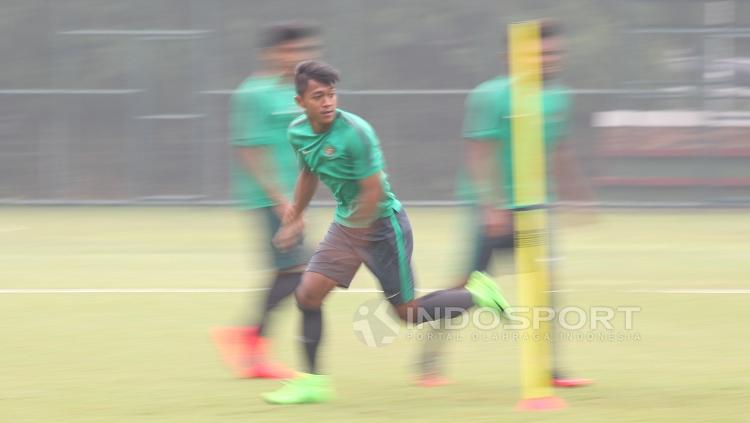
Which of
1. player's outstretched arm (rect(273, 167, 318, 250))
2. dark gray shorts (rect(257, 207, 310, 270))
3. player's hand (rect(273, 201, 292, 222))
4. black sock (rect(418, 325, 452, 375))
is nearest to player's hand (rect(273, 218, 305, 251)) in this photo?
player's outstretched arm (rect(273, 167, 318, 250))

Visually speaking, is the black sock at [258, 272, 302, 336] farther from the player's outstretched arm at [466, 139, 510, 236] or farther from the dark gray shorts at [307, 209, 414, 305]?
the player's outstretched arm at [466, 139, 510, 236]

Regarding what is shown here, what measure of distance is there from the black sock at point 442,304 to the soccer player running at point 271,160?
0.83 metres

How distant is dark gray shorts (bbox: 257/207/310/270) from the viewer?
7.04 meters

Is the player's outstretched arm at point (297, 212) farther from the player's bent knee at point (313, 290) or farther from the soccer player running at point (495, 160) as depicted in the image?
the soccer player running at point (495, 160)

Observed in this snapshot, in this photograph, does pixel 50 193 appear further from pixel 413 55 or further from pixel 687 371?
pixel 687 371

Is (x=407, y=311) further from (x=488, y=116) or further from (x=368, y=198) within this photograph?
(x=488, y=116)

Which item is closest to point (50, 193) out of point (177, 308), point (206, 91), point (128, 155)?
point (128, 155)

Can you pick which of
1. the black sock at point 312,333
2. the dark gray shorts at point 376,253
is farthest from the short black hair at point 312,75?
the black sock at point 312,333

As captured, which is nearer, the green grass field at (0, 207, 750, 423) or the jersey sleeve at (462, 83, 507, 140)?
the green grass field at (0, 207, 750, 423)

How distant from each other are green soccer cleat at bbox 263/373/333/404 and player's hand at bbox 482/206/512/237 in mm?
1138

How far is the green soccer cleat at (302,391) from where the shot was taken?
20.5 feet

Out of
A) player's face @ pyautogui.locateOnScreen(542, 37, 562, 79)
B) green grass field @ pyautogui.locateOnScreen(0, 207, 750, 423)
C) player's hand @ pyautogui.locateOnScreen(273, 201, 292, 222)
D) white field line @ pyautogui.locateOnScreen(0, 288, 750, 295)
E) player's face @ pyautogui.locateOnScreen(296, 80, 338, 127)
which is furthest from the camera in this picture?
white field line @ pyautogui.locateOnScreen(0, 288, 750, 295)

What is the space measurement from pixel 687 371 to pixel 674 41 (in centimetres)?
896

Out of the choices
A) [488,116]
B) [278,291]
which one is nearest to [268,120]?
[278,291]
